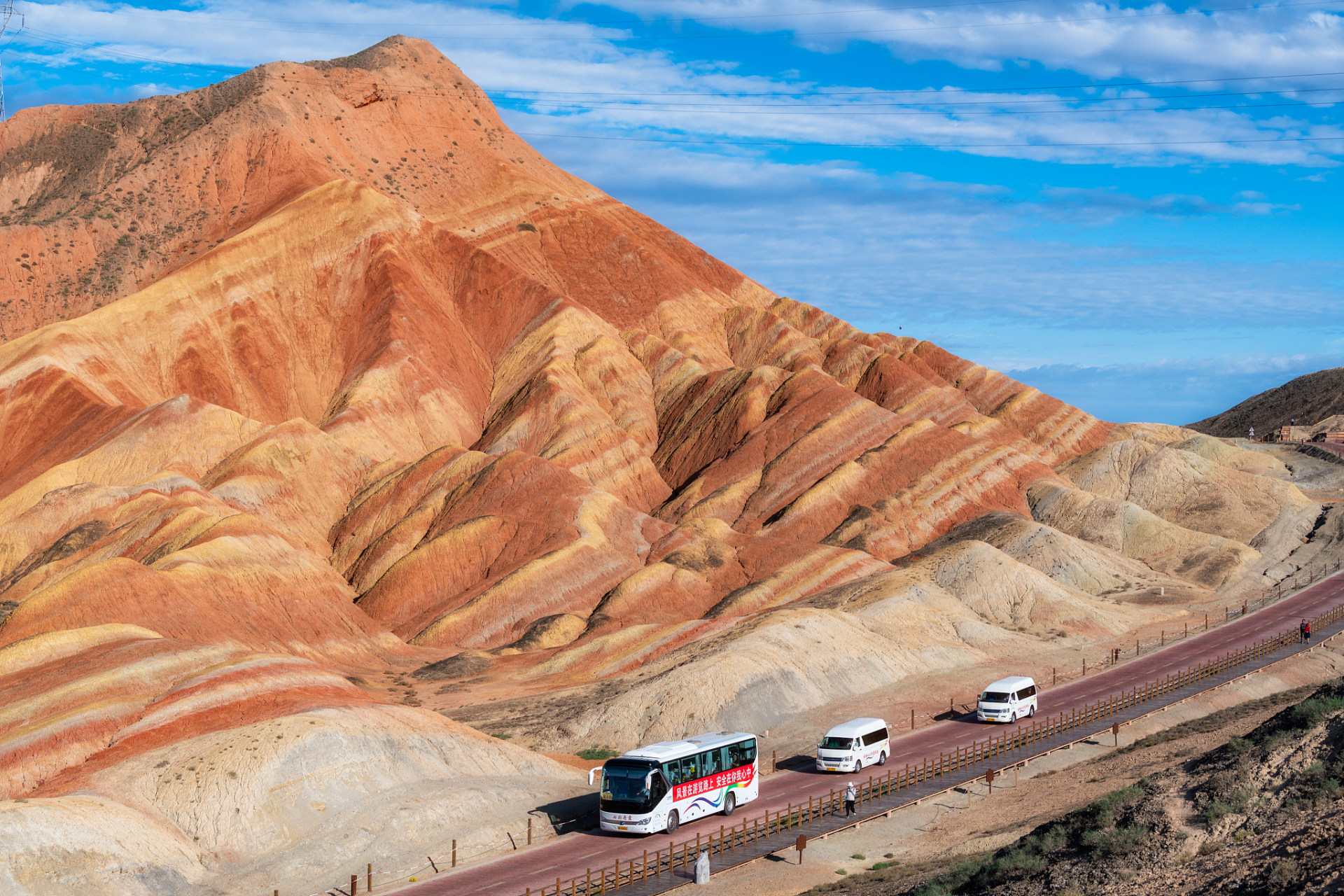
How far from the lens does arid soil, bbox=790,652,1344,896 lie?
22.7 metres

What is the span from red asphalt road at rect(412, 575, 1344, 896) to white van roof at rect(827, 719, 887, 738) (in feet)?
4.90

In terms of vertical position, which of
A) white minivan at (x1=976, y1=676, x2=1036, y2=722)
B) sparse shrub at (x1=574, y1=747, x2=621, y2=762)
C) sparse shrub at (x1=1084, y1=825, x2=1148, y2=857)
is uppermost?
sparse shrub at (x1=1084, y1=825, x2=1148, y2=857)

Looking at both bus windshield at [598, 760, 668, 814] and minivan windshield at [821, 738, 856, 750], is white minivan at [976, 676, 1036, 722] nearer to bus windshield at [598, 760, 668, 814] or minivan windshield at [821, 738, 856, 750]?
minivan windshield at [821, 738, 856, 750]

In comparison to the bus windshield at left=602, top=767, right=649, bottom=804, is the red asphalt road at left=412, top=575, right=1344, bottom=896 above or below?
below

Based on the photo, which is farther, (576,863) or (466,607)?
(466,607)

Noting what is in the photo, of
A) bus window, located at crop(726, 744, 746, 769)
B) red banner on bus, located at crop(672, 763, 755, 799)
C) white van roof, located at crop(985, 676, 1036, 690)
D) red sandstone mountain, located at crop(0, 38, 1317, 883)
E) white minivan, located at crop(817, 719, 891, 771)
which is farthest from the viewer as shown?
red sandstone mountain, located at crop(0, 38, 1317, 883)

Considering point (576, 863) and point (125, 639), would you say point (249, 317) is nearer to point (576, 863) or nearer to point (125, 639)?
point (125, 639)

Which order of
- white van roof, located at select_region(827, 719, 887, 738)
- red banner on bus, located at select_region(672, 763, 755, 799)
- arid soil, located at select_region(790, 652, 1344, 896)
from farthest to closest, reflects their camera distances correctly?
white van roof, located at select_region(827, 719, 887, 738) → red banner on bus, located at select_region(672, 763, 755, 799) → arid soil, located at select_region(790, 652, 1344, 896)

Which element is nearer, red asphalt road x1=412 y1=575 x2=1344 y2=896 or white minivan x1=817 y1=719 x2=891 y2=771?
red asphalt road x1=412 y1=575 x2=1344 y2=896

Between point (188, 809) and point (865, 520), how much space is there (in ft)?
222

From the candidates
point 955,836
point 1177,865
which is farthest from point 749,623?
point 1177,865

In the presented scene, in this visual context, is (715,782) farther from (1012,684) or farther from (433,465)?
(433,465)

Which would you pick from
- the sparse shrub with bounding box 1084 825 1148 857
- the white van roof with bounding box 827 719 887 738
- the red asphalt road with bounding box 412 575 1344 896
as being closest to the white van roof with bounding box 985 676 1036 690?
the red asphalt road with bounding box 412 575 1344 896

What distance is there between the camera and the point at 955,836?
36.7 m
